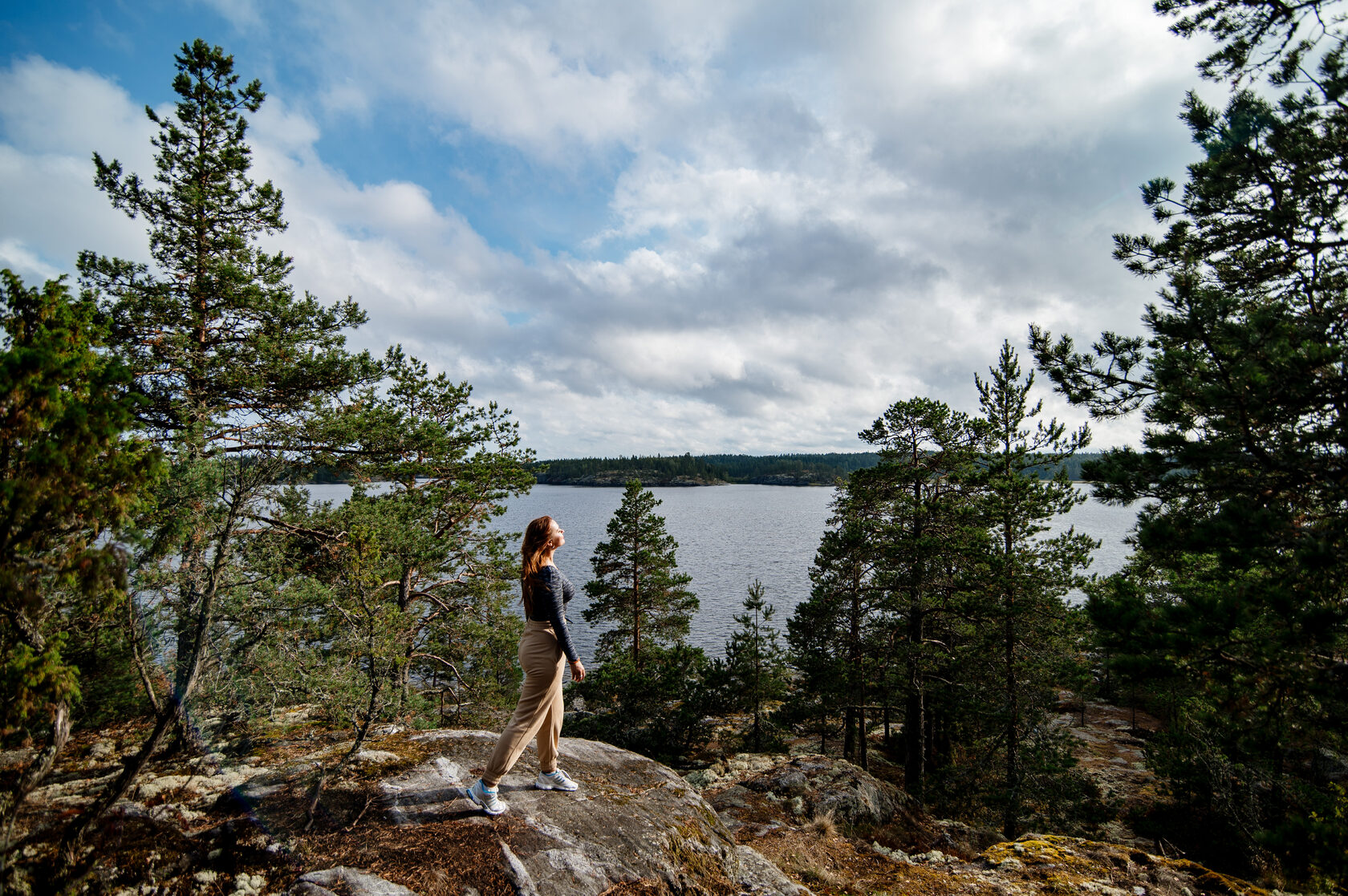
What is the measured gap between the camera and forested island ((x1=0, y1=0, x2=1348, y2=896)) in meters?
3.34

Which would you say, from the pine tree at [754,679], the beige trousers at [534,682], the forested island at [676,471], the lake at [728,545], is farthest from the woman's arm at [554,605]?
the forested island at [676,471]

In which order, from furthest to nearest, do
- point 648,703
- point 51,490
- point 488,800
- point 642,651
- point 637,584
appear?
point 637,584 → point 642,651 → point 648,703 → point 488,800 → point 51,490

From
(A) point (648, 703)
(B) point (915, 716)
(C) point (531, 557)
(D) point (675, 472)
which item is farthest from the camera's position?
(D) point (675, 472)

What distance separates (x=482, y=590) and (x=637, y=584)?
Result: 684 cm

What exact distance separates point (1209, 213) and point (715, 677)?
16.4 metres

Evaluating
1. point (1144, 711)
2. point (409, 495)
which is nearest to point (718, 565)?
point (1144, 711)

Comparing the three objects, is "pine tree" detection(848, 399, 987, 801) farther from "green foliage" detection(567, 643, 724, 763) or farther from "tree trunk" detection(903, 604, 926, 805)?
"green foliage" detection(567, 643, 724, 763)

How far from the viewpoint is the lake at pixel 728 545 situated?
1267 inches

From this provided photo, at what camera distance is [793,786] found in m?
9.41

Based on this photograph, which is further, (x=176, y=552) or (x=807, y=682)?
(x=807, y=682)

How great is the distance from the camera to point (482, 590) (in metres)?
13.5

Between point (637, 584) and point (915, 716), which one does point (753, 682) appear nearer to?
point (915, 716)

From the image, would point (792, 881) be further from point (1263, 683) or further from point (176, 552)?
point (176, 552)

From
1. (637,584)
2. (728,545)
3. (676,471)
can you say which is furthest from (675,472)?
(637,584)
